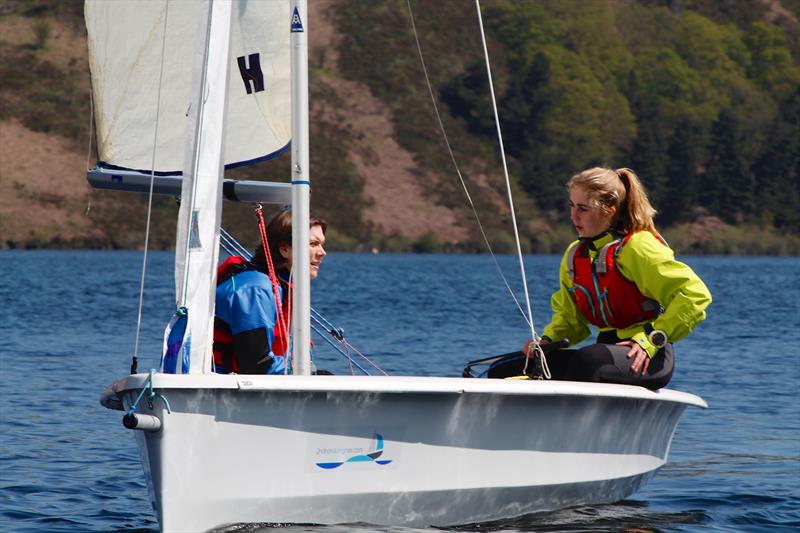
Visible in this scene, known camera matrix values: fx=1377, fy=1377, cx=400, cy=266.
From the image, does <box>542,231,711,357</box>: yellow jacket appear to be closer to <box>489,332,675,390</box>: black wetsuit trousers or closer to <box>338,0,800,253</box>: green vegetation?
<box>489,332,675,390</box>: black wetsuit trousers

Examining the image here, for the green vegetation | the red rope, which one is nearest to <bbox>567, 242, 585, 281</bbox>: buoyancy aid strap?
the red rope

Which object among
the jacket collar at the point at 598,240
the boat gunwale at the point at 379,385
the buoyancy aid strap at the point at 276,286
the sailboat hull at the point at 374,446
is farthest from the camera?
the jacket collar at the point at 598,240

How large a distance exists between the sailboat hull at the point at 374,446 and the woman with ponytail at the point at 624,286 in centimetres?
21

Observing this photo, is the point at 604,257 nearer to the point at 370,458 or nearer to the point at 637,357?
the point at 637,357

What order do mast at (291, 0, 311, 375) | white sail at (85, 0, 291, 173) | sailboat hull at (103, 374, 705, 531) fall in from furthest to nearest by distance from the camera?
white sail at (85, 0, 291, 173) < mast at (291, 0, 311, 375) < sailboat hull at (103, 374, 705, 531)

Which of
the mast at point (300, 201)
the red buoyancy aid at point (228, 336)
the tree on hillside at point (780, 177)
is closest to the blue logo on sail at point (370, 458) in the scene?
the mast at point (300, 201)

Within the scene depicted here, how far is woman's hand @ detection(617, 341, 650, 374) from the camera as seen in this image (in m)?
7.78

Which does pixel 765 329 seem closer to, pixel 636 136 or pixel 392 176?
pixel 392 176

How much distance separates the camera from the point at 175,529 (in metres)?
6.68

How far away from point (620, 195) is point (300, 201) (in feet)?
6.15

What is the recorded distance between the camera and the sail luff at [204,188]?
274 inches

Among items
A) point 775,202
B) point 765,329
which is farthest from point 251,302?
point 775,202

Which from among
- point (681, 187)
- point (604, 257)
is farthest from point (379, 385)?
point (681, 187)

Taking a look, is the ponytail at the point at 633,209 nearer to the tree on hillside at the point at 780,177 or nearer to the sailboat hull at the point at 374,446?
the sailboat hull at the point at 374,446
